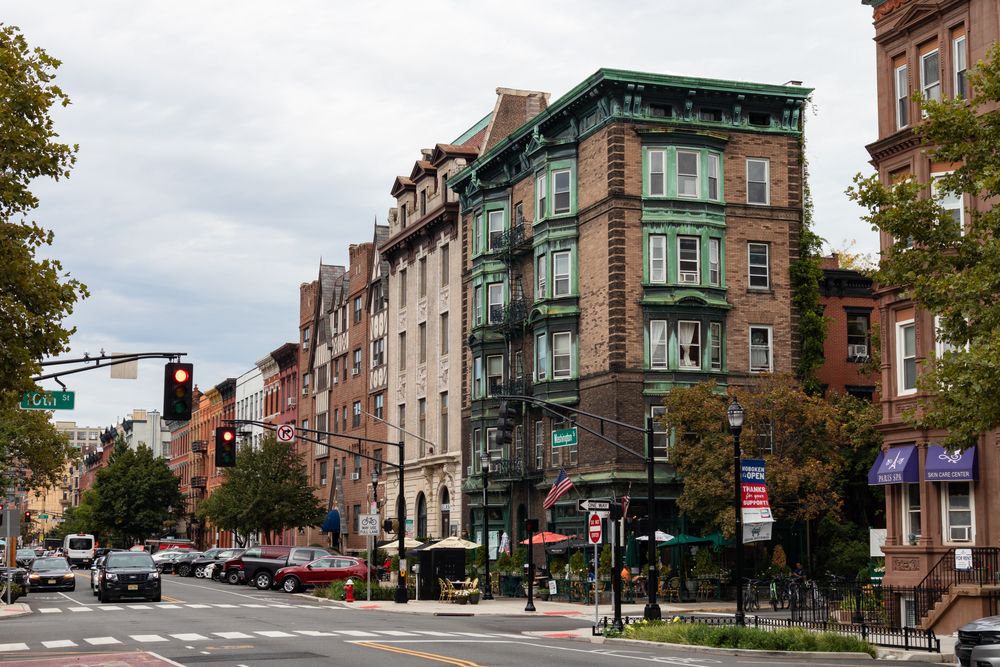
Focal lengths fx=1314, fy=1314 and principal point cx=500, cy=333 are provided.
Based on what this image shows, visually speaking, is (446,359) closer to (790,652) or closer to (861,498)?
(861,498)

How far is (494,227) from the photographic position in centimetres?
6288

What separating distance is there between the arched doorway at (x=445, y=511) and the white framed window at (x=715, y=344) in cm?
2007

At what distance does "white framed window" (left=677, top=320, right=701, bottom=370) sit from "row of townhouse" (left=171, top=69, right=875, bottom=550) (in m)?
0.05

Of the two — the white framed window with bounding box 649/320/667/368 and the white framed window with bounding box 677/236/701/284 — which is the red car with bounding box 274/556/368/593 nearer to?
the white framed window with bounding box 649/320/667/368

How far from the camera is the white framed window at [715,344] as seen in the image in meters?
52.9

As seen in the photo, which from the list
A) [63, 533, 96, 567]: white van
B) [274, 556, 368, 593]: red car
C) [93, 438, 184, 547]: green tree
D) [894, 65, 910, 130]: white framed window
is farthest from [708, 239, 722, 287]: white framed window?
[93, 438, 184, 547]: green tree

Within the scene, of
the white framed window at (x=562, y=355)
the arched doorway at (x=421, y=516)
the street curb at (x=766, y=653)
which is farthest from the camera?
the arched doorway at (x=421, y=516)

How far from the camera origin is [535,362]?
57750mm

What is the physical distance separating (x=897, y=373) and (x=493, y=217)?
30.4 meters

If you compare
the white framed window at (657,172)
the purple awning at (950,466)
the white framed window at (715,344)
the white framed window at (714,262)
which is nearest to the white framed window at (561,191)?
the white framed window at (657,172)

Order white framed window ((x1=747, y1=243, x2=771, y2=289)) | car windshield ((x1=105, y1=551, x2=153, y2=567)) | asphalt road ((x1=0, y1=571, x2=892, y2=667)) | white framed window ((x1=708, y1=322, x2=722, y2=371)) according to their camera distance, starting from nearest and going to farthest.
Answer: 1. asphalt road ((x1=0, y1=571, x2=892, y2=667))
2. car windshield ((x1=105, y1=551, x2=153, y2=567))
3. white framed window ((x1=708, y1=322, x2=722, y2=371))
4. white framed window ((x1=747, y1=243, x2=771, y2=289))

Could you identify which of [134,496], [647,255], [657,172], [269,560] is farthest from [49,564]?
[134,496]

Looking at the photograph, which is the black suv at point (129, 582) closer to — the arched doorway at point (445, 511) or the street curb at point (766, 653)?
the arched doorway at point (445, 511)

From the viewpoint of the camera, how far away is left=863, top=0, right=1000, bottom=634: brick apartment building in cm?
3198
